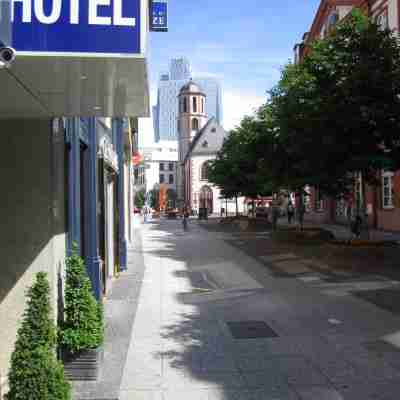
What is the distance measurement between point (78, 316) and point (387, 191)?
1072 inches

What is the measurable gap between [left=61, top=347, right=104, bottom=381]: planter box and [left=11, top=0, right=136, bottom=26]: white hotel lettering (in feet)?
10.8

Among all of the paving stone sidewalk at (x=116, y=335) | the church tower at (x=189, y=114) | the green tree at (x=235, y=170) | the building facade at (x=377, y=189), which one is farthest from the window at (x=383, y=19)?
the church tower at (x=189, y=114)

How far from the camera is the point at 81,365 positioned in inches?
229

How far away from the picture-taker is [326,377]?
593cm

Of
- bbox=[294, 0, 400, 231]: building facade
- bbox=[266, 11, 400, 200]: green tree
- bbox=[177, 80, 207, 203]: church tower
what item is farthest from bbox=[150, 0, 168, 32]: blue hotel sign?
bbox=[177, 80, 207, 203]: church tower

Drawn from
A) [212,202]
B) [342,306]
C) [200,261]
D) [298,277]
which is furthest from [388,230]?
[212,202]

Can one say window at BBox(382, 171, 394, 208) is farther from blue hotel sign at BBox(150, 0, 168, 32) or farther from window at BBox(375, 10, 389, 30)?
blue hotel sign at BBox(150, 0, 168, 32)

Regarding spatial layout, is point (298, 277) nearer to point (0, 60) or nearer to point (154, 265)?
point (154, 265)

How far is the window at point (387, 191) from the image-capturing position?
3003cm

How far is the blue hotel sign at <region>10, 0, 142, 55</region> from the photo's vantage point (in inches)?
151

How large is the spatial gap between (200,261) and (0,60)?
48.8 feet

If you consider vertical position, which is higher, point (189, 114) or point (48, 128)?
point (189, 114)

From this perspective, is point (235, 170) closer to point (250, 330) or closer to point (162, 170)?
point (250, 330)

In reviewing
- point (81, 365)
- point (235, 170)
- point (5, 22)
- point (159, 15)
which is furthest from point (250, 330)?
point (235, 170)
